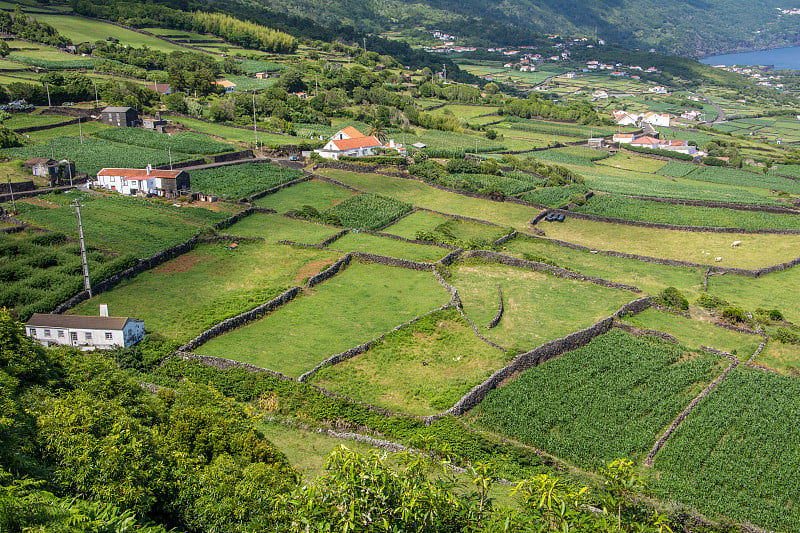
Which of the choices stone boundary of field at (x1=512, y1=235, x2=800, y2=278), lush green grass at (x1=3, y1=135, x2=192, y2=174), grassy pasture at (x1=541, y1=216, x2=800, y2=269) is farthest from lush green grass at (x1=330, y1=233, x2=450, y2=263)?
lush green grass at (x1=3, y1=135, x2=192, y2=174)

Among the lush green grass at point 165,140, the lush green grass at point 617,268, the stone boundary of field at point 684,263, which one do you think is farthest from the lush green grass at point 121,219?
the stone boundary of field at point 684,263

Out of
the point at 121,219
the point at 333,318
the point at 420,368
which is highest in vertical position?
the point at 121,219

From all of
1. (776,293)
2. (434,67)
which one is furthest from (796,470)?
(434,67)

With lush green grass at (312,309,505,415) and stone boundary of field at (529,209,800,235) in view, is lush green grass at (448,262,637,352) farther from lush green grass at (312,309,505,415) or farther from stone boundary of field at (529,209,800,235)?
stone boundary of field at (529,209,800,235)

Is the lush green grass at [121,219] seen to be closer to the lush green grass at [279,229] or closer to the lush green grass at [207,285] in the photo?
the lush green grass at [279,229]

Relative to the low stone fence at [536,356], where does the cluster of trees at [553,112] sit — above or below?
above

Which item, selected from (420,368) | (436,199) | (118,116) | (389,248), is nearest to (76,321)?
(420,368)

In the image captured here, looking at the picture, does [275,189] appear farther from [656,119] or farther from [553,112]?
[656,119]
